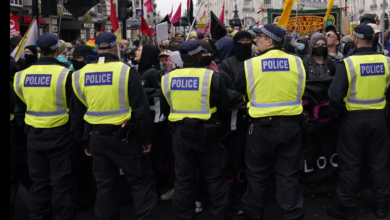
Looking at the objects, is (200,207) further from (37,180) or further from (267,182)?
(37,180)

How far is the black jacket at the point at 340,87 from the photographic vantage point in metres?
4.36

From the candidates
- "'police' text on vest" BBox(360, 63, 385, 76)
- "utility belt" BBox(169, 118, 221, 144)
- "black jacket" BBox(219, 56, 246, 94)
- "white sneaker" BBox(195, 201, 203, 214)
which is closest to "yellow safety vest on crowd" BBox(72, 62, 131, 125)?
"utility belt" BBox(169, 118, 221, 144)

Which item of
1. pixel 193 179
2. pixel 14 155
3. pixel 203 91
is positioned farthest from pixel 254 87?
pixel 14 155

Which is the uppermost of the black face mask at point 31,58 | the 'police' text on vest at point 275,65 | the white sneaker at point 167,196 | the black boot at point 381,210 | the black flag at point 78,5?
the black flag at point 78,5

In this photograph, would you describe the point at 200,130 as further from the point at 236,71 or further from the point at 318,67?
the point at 318,67

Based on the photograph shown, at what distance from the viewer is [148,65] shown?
5328mm

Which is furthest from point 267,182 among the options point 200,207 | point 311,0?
point 311,0

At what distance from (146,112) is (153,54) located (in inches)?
54.6

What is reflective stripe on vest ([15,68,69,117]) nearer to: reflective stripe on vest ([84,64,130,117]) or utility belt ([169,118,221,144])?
reflective stripe on vest ([84,64,130,117])

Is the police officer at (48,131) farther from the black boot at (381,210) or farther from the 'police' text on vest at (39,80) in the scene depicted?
the black boot at (381,210)

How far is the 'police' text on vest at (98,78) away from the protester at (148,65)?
1212mm

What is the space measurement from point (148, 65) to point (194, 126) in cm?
158

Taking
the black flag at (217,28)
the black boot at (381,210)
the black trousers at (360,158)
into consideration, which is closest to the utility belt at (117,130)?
the black trousers at (360,158)

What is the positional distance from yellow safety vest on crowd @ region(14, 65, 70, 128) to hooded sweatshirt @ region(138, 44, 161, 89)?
1.12 metres
